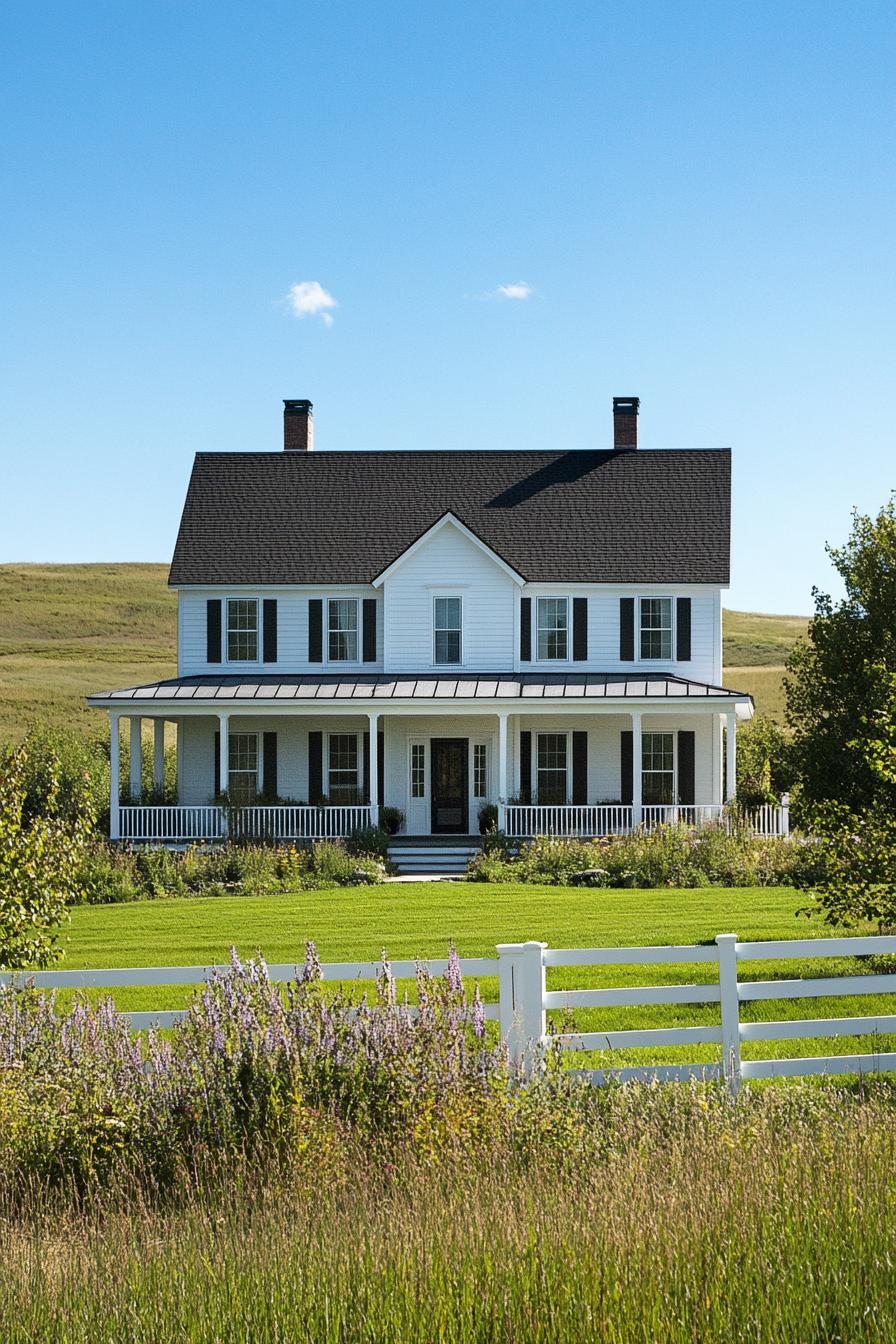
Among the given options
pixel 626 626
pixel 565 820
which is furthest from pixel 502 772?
pixel 626 626

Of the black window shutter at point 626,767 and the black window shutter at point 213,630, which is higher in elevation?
the black window shutter at point 213,630

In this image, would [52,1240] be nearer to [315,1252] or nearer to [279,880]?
[315,1252]

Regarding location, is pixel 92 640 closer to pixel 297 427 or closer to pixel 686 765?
pixel 297 427

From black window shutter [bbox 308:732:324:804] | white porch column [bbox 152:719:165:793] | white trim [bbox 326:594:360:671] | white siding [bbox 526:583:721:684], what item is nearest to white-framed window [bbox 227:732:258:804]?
black window shutter [bbox 308:732:324:804]

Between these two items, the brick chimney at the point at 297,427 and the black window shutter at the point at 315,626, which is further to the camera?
the brick chimney at the point at 297,427

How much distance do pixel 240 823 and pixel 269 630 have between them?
17.7 ft

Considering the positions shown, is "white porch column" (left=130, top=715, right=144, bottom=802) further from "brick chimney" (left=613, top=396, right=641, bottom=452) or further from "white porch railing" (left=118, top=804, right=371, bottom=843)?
"brick chimney" (left=613, top=396, right=641, bottom=452)

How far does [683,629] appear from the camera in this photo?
3238 cm

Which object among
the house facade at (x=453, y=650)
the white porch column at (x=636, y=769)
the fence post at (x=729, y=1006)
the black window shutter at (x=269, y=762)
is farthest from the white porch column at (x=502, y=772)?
the fence post at (x=729, y=1006)

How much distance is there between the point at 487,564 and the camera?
32.4m

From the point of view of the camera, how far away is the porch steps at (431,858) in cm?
2834

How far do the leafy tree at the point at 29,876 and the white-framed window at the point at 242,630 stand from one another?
23441 mm

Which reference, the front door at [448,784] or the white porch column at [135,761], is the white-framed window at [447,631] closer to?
the front door at [448,784]

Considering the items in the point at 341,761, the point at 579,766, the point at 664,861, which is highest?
the point at 341,761
